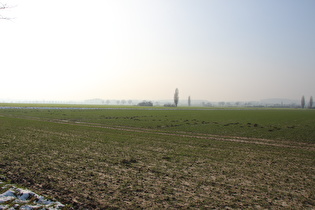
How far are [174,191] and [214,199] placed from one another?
5.06 feet

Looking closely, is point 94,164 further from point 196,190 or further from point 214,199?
point 214,199

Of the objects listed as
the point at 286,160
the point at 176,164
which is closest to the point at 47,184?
the point at 176,164

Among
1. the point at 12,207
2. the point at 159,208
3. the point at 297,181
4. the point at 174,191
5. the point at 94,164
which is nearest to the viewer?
the point at 12,207

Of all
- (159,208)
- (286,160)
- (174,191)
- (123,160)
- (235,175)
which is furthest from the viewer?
(286,160)

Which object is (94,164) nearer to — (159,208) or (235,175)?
(159,208)

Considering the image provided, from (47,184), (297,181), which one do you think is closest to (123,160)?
(47,184)

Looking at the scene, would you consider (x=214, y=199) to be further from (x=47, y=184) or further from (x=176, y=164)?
(x=47, y=184)

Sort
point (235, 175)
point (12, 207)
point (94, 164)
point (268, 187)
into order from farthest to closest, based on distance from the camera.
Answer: point (94, 164) → point (235, 175) → point (268, 187) → point (12, 207)

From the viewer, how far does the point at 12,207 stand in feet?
23.4

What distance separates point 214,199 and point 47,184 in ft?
21.0

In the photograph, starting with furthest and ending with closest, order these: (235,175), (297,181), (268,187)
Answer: (235,175) < (297,181) < (268,187)

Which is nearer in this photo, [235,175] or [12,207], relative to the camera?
[12,207]

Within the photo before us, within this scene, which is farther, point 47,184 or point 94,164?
point 94,164

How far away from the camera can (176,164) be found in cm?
1348
